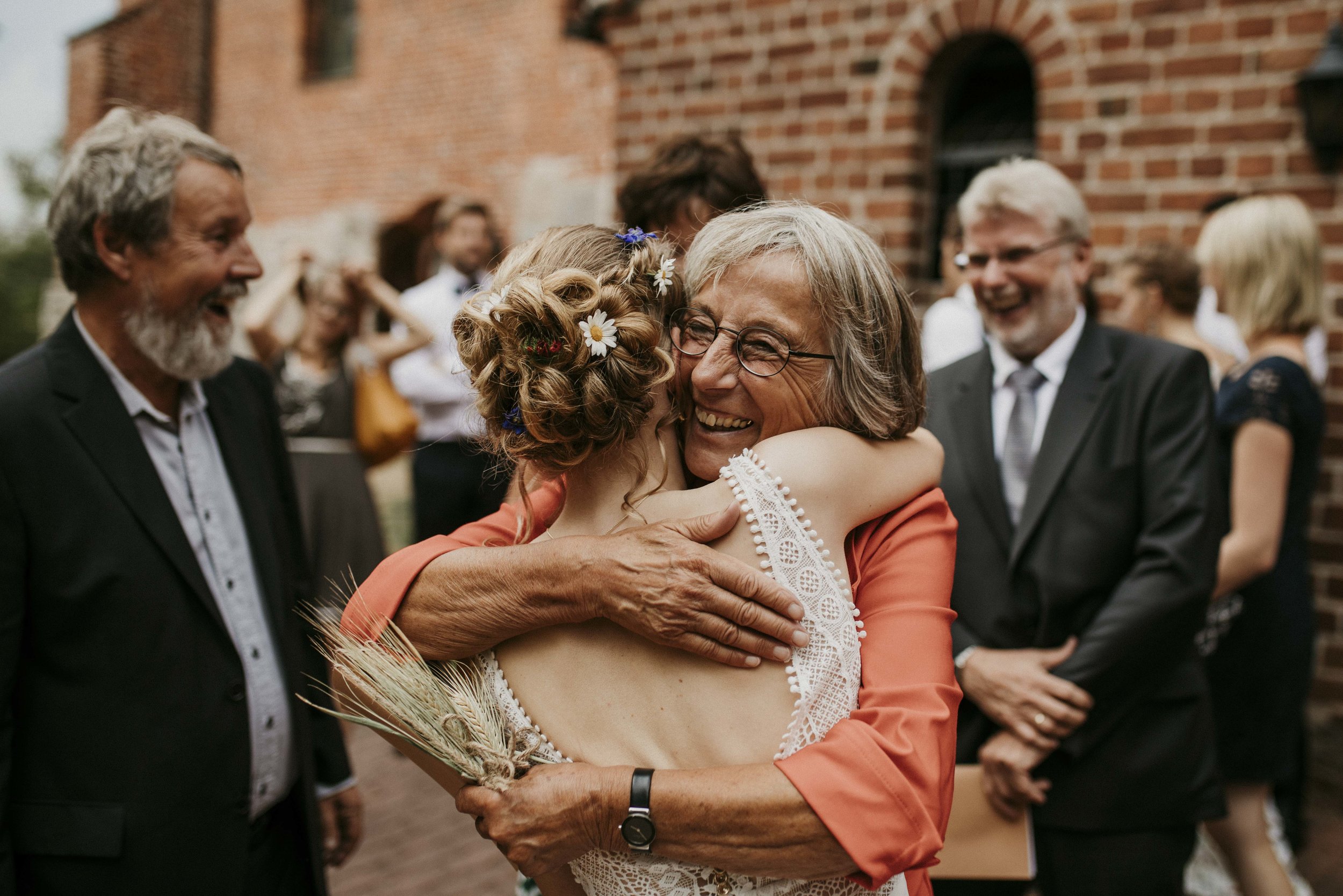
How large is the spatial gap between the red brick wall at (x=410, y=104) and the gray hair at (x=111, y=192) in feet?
25.7

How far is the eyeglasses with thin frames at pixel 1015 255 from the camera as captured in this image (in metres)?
2.93

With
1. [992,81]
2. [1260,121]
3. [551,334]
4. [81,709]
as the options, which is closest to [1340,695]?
[1260,121]

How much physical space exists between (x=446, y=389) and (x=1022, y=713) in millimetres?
4073

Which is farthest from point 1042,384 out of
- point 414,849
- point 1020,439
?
point 414,849

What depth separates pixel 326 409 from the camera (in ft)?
17.4

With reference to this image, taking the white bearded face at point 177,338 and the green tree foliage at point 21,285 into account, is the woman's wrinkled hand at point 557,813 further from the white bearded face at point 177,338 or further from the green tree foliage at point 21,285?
the green tree foliage at point 21,285

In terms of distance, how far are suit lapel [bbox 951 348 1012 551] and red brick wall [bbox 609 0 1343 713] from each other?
7.24 feet

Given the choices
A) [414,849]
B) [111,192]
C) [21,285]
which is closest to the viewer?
[111,192]

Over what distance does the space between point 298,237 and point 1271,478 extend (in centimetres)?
1266

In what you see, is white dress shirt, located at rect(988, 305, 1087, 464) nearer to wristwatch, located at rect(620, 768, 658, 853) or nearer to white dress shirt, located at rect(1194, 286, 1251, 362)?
wristwatch, located at rect(620, 768, 658, 853)

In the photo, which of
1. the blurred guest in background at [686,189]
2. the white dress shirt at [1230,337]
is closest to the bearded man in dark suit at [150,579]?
the blurred guest in background at [686,189]

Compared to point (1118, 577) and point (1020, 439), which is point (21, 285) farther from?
point (1118, 577)

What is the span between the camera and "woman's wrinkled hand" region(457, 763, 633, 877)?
1.48 m

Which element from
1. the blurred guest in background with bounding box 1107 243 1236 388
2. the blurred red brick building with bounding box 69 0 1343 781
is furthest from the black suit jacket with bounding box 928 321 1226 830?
the blurred red brick building with bounding box 69 0 1343 781
